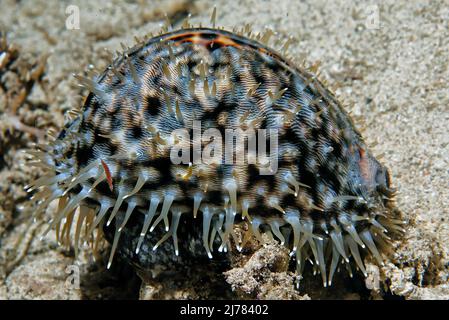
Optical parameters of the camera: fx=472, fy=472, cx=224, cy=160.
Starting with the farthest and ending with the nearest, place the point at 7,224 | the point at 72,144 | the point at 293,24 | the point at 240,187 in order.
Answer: the point at 293,24 < the point at 7,224 < the point at 72,144 < the point at 240,187

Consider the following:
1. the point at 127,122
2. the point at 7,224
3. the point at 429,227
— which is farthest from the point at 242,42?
the point at 7,224

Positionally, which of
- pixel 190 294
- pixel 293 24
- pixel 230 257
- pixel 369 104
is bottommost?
pixel 190 294

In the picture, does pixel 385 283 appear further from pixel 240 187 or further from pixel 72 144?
pixel 72 144

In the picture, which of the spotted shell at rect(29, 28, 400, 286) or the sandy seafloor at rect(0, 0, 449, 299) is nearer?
the spotted shell at rect(29, 28, 400, 286)

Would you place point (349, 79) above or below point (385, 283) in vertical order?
above

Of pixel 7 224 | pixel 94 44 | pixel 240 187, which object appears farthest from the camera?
pixel 94 44
